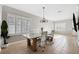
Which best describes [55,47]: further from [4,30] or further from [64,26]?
[4,30]

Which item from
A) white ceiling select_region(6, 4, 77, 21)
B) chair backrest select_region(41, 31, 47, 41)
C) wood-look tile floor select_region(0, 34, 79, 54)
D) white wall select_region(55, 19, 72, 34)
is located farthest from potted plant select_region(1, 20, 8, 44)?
white wall select_region(55, 19, 72, 34)

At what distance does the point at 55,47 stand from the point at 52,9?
34.5 inches

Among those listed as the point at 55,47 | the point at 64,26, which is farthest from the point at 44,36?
the point at 64,26

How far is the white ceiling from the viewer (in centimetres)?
213

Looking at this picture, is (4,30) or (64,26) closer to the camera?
(4,30)

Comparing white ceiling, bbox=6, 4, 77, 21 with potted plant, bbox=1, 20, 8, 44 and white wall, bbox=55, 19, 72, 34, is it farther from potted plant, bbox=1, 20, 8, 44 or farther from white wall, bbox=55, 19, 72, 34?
potted plant, bbox=1, 20, 8, 44

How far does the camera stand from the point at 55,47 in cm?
216

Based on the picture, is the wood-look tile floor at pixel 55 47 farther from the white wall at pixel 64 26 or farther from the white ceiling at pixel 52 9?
the white ceiling at pixel 52 9

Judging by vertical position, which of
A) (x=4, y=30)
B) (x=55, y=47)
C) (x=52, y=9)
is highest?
(x=52, y=9)

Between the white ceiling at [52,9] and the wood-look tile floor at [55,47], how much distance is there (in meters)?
0.50

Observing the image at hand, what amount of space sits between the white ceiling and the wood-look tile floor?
19.8 inches
